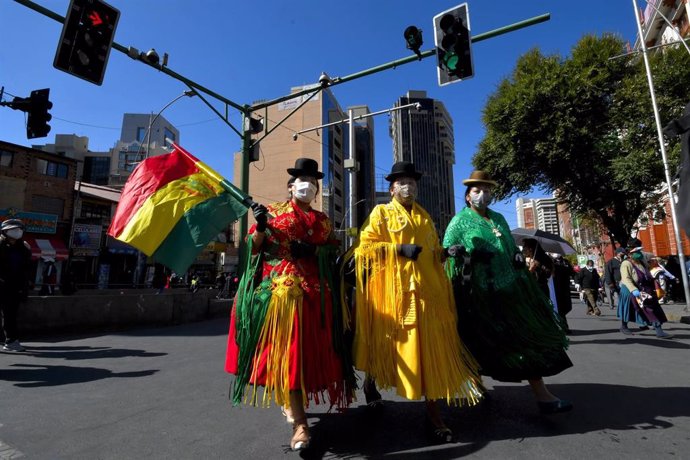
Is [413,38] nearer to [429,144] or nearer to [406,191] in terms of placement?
[406,191]

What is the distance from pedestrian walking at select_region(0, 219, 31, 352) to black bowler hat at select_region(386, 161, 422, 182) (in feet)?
17.9

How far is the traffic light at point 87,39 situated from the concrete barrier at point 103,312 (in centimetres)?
455

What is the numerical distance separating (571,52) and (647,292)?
535 inches

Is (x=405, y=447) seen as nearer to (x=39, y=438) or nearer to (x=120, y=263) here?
(x=39, y=438)

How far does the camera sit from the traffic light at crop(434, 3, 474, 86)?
6.38 meters

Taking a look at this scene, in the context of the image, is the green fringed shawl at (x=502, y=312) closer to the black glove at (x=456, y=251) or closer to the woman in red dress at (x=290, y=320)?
the black glove at (x=456, y=251)

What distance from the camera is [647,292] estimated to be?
6867mm

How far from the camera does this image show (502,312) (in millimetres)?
3031

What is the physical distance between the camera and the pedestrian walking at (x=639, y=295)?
6883mm

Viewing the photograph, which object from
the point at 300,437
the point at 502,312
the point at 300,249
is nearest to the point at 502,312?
the point at 502,312

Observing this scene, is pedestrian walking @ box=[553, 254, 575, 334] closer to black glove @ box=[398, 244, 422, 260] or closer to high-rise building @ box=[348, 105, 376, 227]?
black glove @ box=[398, 244, 422, 260]

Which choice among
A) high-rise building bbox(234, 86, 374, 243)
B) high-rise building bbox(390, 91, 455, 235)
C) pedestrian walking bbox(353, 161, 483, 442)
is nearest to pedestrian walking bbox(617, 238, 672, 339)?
pedestrian walking bbox(353, 161, 483, 442)

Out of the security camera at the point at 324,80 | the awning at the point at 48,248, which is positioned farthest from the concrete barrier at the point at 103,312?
the awning at the point at 48,248

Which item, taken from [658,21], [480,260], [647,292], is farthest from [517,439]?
[658,21]
